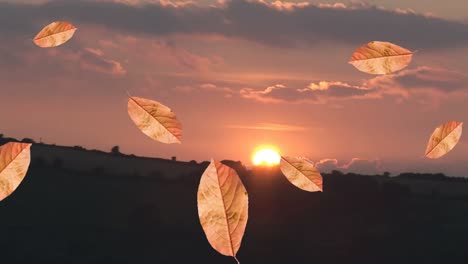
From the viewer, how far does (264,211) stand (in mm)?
16578

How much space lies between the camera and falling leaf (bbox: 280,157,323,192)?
2.24m

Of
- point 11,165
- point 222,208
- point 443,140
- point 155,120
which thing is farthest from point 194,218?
point 222,208

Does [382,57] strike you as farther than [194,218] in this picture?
No

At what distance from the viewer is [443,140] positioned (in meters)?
2.59

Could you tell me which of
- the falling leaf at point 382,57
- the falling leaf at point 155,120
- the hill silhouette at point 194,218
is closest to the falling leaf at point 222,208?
the falling leaf at point 155,120

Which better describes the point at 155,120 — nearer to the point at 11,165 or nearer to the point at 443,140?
the point at 11,165

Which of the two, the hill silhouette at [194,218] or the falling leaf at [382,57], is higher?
the falling leaf at [382,57]

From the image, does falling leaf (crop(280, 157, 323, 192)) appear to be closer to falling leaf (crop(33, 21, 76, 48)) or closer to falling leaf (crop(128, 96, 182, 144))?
falling leaf (crop(128, 96, 182, 144))

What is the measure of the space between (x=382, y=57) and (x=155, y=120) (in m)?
0.78

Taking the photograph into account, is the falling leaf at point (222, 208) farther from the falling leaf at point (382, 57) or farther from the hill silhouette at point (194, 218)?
the hill silhouette at point (194, 218)

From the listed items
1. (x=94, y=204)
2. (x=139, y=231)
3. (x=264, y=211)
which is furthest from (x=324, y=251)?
(x=94, y=204)

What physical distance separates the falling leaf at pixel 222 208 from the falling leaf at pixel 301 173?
22.6 inches

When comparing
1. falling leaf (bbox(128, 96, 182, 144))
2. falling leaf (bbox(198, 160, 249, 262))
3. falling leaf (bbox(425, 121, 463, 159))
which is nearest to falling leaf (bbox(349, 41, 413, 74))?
falling leaf (bbox(425, 121, 463, 159))

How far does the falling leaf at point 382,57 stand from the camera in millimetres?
2412
